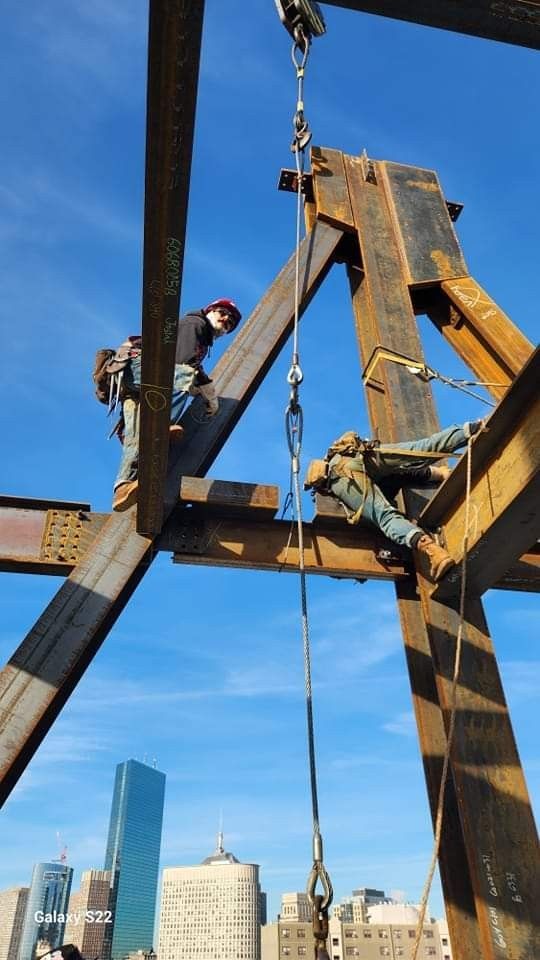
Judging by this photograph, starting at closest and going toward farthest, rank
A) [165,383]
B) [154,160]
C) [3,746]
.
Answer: [154,160] < [165,383] < [3,746]

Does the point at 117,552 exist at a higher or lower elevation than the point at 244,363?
lower

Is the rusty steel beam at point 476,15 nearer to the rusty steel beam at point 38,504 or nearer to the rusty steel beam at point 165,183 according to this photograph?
the rusty steel beam at point 165,183

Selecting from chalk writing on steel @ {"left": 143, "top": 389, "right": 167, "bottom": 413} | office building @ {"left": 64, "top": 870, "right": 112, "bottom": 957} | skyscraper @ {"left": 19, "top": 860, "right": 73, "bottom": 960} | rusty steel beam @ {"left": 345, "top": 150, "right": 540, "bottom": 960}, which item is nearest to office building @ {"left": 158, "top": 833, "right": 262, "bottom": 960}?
office building @ {"left": 64, "top": 870, "right": 112, "bottom": 957}

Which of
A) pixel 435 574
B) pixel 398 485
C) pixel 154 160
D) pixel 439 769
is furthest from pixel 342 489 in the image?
pixel 154 160

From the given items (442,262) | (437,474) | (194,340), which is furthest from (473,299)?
(194,340)

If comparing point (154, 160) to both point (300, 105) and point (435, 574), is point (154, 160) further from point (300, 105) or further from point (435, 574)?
point (300, 105)

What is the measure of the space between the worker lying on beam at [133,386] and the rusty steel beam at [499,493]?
5.66 feet

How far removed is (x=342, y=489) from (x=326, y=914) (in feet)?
8.51

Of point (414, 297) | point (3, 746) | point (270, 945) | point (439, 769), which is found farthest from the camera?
point (270, 945)

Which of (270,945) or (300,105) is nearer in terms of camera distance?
(300,105)

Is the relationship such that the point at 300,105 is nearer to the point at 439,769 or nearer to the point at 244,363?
the point at 244,363

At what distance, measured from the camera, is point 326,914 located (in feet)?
8.39

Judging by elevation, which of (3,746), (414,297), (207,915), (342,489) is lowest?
(3,746)

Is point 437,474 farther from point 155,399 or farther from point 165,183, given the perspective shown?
point 165,183
